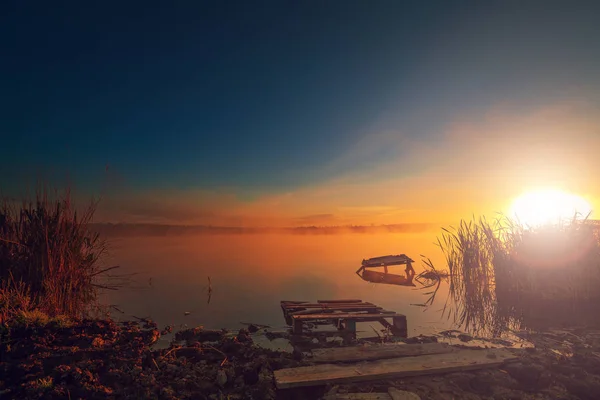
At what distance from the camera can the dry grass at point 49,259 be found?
8.02 metres

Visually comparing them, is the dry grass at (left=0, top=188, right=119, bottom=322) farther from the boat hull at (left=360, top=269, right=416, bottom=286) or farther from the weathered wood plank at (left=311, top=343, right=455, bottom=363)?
the boat hull at (left=360, top=269, right=416, bottom=286)

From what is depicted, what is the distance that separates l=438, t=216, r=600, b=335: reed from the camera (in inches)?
450

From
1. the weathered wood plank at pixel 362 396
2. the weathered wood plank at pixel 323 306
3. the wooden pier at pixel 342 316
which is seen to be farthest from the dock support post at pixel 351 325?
the weathered wood plank at pixel 362 396

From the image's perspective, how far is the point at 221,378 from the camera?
16.8ft

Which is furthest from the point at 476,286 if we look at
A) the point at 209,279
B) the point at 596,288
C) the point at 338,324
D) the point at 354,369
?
the point at 209,279

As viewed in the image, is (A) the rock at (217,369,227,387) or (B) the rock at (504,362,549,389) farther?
(B) the rock at (504,362,549,389)

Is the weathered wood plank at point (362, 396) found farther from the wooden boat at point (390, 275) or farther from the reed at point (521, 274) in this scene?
the wooden boat at point (390, 275)

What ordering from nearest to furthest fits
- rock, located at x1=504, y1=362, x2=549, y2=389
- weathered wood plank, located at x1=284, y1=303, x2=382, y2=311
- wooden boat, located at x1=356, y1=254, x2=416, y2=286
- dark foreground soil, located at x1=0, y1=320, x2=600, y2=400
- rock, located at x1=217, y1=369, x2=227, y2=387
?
dark foreground soil, located at x1=0, y1=320, x2=600, y2=400 → rock, located at x1=217, y1=369, x2=227, y2=387 → rock, located at x1=504, y1=362, x2=549, y2=389 → weathered wood plank, located at x1=284, y1=303, x2=382, y2=311 → wooden boat, located at x1=356, y1=254, x2=416, y2=286

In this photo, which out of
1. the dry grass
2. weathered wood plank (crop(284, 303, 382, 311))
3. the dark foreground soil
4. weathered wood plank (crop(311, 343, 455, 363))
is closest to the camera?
the dark foreground soil

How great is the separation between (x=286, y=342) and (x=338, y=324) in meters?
1.88

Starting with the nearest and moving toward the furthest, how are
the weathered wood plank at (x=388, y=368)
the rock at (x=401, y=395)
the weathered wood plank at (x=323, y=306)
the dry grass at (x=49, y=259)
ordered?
the rock at (x=401, y=395) → the weathered wood plank at (x=388, y=368) → the dry grass at (x=49, y=259) → the weathered wood plank at (x=323, y=306)

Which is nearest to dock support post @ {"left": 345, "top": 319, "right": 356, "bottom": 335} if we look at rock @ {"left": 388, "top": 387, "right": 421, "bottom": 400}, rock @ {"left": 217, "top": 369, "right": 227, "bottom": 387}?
rock @ {"left": 388, "top": 387, "right": 421, "bottom": 400}

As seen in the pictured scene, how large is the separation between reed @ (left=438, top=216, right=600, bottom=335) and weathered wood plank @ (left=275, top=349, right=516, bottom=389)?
14.8 ft

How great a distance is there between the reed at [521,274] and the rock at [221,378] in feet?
25.1
